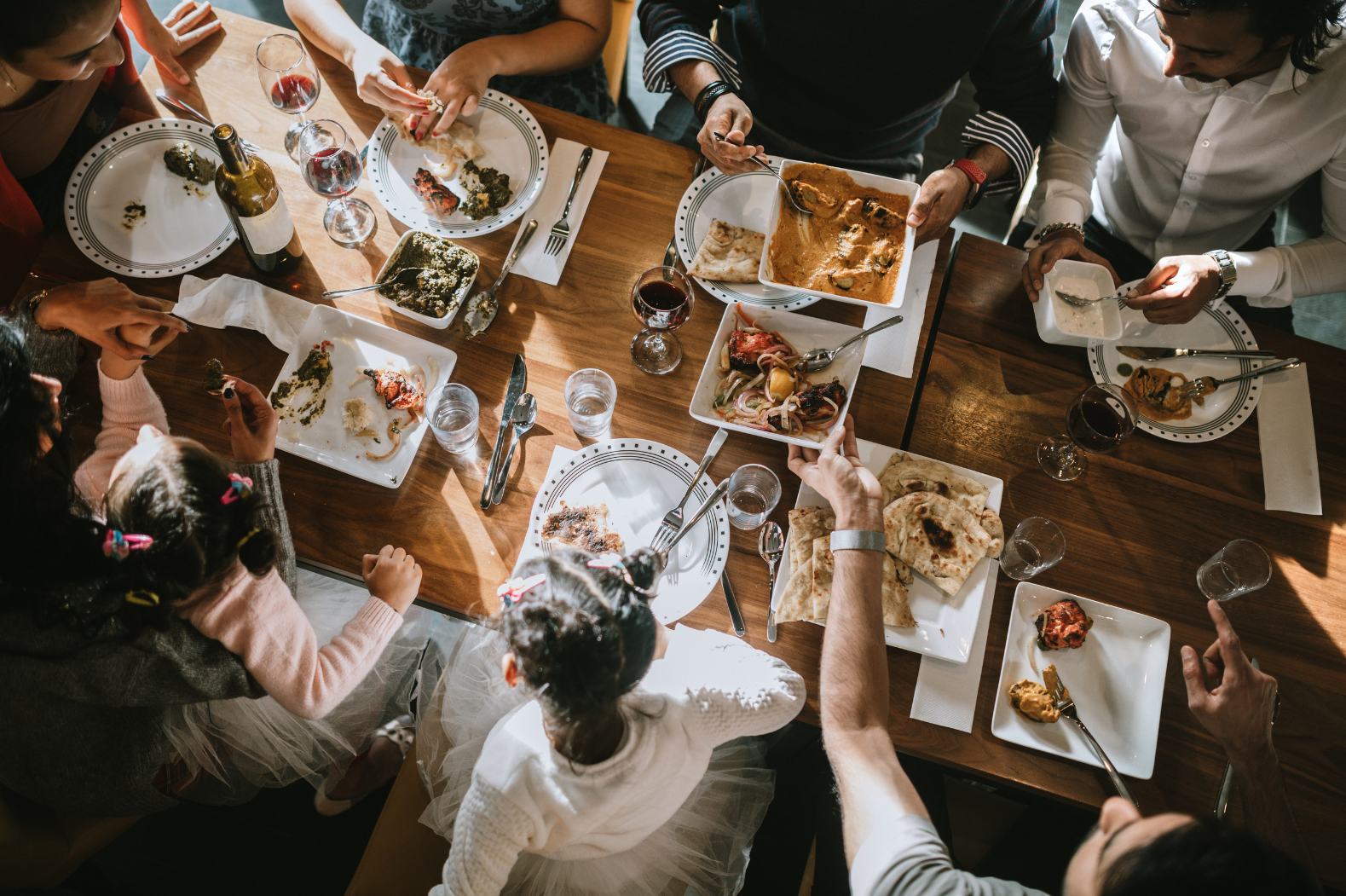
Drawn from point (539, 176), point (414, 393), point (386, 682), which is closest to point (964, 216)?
point (539, 176)

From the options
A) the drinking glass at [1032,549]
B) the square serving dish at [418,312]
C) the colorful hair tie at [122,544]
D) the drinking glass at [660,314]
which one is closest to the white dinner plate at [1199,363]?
the drinking glass at [1032,549]

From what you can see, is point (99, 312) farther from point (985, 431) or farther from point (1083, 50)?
point (1083, 50)

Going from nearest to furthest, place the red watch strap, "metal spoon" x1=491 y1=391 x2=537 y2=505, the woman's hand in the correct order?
the woman's hand
"metal spoon" x1=491 y1=391 x2=537 y2=505
the red watch strap

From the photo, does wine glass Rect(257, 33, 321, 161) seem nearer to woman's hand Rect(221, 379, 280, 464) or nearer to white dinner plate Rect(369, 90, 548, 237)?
white dinner plate Rect(369, 90, 548, 237)

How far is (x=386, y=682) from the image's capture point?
222cm

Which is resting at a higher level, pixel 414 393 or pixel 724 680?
pixel 414 393

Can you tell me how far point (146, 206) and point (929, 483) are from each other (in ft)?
7.03

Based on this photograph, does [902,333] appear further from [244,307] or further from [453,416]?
[244,307]

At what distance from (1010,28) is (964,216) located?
166 centimetres

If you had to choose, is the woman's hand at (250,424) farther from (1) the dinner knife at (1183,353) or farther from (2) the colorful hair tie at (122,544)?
(1) the dinner knife at (1183,353)

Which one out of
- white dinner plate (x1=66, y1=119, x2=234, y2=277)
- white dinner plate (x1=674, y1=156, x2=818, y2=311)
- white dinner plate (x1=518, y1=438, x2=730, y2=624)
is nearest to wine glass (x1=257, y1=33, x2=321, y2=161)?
white dinner plate (x1=66, y1=119, x2=234, y2=277)

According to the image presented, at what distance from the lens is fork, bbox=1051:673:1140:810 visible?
1.49m

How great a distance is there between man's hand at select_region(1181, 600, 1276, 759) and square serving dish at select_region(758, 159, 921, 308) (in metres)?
1.03

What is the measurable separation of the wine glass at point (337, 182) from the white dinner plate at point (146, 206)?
9.0 inches
